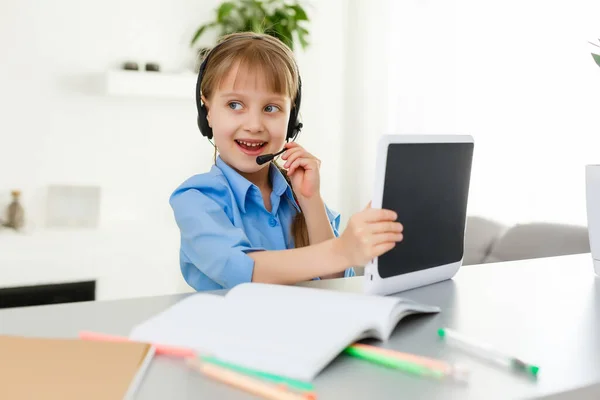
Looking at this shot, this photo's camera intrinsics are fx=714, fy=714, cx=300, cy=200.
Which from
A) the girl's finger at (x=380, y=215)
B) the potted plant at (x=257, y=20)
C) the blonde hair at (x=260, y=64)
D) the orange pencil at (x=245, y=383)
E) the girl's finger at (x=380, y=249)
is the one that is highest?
the potted plant at (x=257, y=20)

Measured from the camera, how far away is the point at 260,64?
1363 mm

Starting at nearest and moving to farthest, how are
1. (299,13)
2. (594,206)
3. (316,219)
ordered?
(594,206) < (316,219) < (299,13)

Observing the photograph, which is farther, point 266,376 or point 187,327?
point 187,327

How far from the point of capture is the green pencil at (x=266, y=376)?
57 cm

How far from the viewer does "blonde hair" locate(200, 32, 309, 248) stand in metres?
1.37

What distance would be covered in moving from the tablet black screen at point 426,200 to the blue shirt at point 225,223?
254 mm

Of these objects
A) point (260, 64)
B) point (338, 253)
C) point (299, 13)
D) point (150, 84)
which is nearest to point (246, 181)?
point (260, 64)

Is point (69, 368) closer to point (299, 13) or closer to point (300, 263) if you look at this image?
point (300, 263)

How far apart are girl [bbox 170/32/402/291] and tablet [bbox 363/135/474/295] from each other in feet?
0.73

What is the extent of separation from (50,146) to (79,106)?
0.76 feet

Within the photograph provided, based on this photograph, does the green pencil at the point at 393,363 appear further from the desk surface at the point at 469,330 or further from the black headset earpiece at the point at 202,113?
the black headset earpiece at the point at 202,113

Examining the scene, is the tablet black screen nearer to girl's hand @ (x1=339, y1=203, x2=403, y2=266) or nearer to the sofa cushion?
girl's hand @ (x1=339, y1=203, x2=403, y2=266)

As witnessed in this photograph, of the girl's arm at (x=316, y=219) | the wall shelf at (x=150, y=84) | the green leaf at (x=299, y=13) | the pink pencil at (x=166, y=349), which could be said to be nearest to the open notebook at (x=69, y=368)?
the pink pencil at (x=166, y=349)

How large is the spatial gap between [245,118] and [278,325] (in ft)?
2.31
